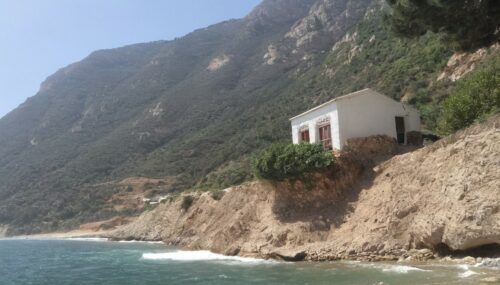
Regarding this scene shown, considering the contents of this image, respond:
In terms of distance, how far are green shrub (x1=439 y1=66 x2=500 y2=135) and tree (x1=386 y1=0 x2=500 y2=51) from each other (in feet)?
29.8

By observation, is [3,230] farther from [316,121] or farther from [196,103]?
[316,121]

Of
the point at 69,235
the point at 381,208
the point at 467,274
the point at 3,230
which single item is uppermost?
the point at 381,208

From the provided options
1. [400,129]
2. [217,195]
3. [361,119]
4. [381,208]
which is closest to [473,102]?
[400,129]

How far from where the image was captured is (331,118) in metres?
29.3

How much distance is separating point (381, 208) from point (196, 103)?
81742mm

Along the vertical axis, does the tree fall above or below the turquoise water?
above

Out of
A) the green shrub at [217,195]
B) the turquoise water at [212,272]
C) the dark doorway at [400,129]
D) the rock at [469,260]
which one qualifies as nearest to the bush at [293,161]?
the turquoise water at [212,272]

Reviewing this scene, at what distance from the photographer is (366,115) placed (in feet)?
95.4

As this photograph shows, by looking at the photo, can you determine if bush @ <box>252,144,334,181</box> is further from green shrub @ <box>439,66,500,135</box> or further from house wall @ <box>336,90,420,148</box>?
green shrub @ <box>439,66,500,135</box>

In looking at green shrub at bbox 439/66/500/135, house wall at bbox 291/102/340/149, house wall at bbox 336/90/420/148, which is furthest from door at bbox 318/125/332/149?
green shrub at bbox 439/66/500/135

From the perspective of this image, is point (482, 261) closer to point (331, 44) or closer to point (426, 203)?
point (426, 203)

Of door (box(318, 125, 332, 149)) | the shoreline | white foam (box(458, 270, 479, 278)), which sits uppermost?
door (box(318, 125, 332, 149))

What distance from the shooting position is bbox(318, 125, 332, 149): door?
29842 mm

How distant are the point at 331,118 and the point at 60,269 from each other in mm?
18549
